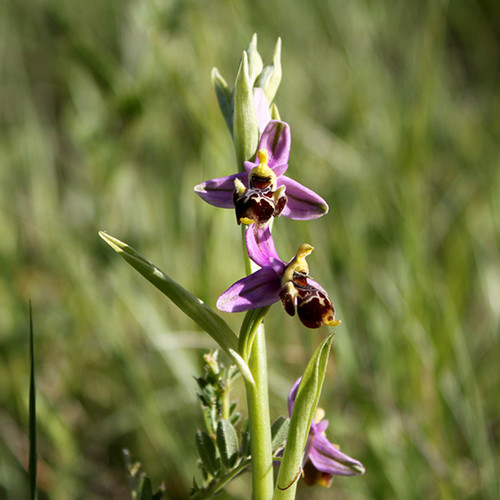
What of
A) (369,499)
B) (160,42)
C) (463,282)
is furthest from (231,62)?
(369,499)

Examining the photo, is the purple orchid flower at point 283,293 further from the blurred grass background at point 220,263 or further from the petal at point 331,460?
Answer: the blurred grass background at point 220,263

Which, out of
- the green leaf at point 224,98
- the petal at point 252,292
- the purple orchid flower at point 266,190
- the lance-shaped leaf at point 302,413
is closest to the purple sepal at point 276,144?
the purple orchid flower at point 266,190

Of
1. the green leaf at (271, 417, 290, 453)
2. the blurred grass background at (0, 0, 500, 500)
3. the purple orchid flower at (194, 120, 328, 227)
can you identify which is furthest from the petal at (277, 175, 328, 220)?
the blurred grass background at (0, 0, 500, 500)

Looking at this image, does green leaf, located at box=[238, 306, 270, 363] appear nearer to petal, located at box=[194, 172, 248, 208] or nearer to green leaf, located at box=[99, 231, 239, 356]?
green leaf, located at box=[99, 231, 239, 356]

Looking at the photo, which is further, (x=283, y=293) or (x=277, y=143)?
(x=277, y=143)

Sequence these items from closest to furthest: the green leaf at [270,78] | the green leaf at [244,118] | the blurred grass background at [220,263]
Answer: the green leaf at [244,118] → the green leaf at [270,78] → the blurred grass background at [220,263]

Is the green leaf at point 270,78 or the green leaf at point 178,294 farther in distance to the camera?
the green leaf at point 270,78

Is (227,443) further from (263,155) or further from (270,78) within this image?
(270,78)

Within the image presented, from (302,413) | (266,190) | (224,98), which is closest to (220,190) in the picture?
(266,190)
